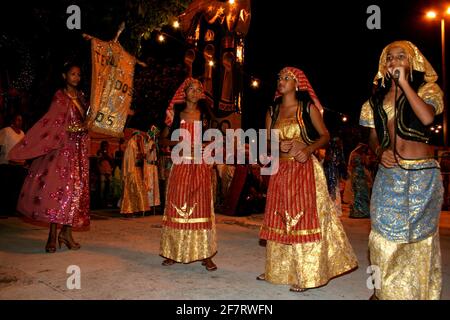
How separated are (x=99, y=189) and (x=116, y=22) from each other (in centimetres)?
468

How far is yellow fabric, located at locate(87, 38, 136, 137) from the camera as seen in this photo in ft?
17.0

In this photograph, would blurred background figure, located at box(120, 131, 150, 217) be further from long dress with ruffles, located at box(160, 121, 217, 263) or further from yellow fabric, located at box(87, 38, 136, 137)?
long dress with ruffles, located at box(160, 121, 217, 263)

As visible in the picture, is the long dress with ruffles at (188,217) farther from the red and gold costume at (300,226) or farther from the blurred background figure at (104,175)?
the blurred background figure at (104,175)

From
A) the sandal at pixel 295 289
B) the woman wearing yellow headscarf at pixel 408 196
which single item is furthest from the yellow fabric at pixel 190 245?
the woman wearing yellow headscarf at pixel 408 196

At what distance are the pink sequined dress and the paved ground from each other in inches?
18.7

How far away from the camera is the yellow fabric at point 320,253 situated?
350 cm

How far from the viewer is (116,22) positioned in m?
8.20

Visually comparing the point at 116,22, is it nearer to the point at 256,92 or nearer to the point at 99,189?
the point at 99,189

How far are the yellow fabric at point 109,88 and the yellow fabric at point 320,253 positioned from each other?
2.77m

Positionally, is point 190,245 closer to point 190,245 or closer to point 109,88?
point 190,245

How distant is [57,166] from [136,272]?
1927 millimetres

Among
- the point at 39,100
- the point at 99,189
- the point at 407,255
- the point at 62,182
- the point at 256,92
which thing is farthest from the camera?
the point at 256,92
